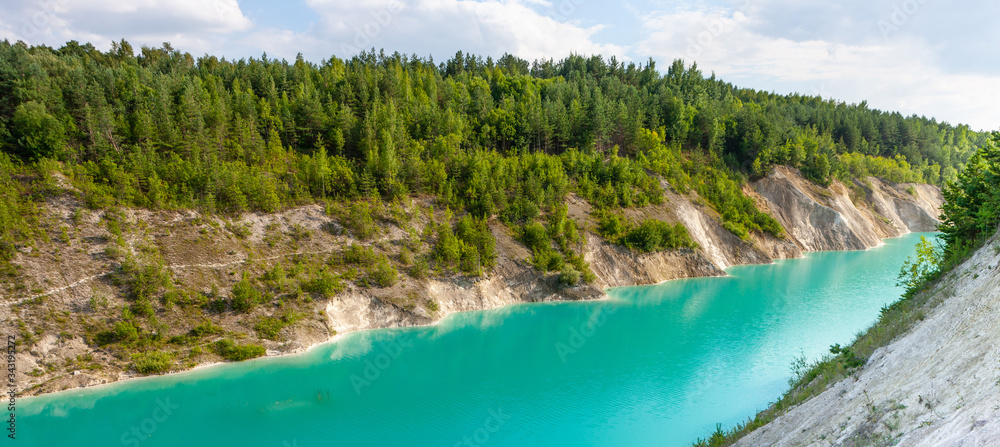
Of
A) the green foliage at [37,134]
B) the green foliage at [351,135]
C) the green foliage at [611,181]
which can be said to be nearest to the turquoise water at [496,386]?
the green foliage at [351,135]

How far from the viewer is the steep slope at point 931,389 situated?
10.4 m

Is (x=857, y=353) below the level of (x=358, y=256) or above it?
below

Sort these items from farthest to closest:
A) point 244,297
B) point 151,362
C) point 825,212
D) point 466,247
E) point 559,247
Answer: point 825,212 → point 559,247 → point 466,247 → point 244,297 → point 151,362

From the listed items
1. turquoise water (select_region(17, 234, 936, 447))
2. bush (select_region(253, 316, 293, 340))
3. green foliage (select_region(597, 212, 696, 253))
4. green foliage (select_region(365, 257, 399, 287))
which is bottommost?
turquoise water (select_region(17, 234, 936, 447))

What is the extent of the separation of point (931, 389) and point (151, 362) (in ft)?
125

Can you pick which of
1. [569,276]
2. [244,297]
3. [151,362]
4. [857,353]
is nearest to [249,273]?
[244,297]

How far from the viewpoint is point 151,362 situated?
31.9 meters

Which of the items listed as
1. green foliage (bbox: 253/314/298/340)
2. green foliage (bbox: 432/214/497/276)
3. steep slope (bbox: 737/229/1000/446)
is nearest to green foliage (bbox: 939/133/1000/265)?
steep slope (bbox: 737/229/1000/446)

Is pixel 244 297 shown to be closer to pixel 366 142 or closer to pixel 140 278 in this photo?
pixel 140 278

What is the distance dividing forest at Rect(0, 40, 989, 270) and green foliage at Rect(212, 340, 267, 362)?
13.3 m

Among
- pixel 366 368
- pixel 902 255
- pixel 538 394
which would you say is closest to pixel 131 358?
pixel 366 368

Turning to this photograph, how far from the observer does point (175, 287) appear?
3638cm

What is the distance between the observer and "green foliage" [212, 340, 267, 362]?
34469 millimetres

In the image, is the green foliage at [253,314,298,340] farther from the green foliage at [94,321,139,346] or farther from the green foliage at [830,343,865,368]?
the green foliage at [830,343,865,368]
